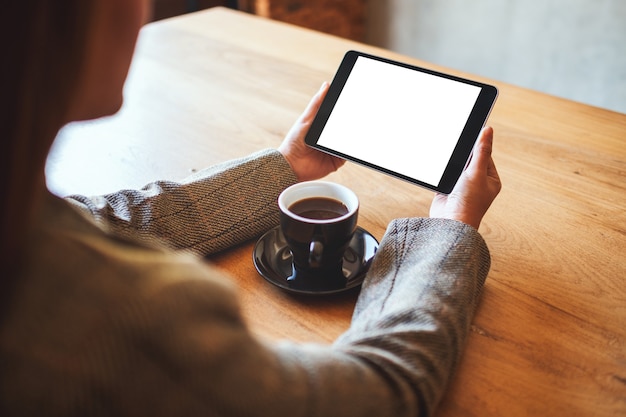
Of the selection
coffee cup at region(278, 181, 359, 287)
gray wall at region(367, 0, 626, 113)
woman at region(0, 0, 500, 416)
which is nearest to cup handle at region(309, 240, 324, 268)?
coffee cup at region(278, 181, 359, 287)

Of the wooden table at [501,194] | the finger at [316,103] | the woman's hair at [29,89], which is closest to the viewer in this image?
the woman's hair at [29,89]

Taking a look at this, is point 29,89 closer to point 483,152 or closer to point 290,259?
point 290,259

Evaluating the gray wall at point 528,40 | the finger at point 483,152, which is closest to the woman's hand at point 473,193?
the finger at point 483,152

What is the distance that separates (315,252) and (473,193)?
0.68ft

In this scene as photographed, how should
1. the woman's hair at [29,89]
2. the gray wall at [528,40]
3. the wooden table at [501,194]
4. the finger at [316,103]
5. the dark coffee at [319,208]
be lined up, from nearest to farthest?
the woman's hair at [29,89] < the wooden table at [501,194] < the dark coffee at [319,208] < the finger at [316,103] < the gray wall at [528,40]

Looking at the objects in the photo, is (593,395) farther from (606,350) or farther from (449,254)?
(449,254)

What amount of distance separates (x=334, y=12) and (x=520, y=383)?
2586 millimetres

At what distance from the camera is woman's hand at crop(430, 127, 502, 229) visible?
68cm

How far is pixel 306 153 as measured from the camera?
85 centimetres

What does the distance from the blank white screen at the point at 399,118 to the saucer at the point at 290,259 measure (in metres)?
0.12

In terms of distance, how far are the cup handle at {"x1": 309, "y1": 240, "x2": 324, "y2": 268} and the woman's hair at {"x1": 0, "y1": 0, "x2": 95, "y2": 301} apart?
32 cm

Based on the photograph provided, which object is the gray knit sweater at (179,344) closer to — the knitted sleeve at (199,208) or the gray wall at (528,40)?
the knitted sleeve at (199,208)

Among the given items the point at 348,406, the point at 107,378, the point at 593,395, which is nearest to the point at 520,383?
the point at 593,395

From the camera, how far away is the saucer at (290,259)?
0.64 m
